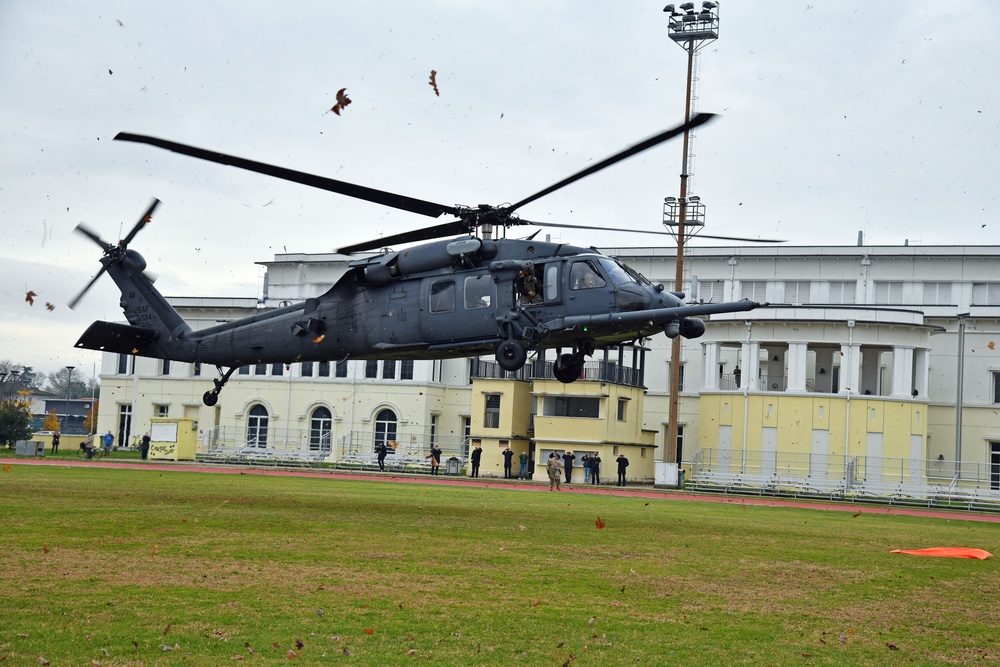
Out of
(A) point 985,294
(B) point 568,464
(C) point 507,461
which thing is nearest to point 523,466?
(C) point 507,461

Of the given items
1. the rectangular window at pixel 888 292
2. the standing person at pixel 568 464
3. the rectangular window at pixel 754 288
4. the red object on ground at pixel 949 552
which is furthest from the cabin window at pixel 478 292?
the rectangular window at pixel 888 292

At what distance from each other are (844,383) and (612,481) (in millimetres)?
13796

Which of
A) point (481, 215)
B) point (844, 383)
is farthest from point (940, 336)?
point (481, 215)

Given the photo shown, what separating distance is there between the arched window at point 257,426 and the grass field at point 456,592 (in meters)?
55.3

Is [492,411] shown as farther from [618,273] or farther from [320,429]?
[618,273]

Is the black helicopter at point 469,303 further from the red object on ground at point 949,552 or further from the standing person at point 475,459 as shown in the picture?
the standing person at point 475,459

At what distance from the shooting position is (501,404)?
65188 mm

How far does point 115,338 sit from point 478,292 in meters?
10.6

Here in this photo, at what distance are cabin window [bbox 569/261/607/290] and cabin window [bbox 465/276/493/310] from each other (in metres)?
1.78

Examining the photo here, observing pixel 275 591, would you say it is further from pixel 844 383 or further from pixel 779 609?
pixel 844 383

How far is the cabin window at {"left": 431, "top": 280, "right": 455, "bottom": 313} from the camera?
23.9m

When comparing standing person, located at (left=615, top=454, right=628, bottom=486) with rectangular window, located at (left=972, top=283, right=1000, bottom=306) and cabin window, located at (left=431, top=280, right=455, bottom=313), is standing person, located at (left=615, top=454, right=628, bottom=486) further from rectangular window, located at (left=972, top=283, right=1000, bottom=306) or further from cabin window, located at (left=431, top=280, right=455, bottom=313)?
cabin window, located at (left=431, top=280, right=455, bottom=313)

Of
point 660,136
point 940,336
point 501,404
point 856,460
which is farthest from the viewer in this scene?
point 940,336

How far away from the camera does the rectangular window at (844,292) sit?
78.3 m
